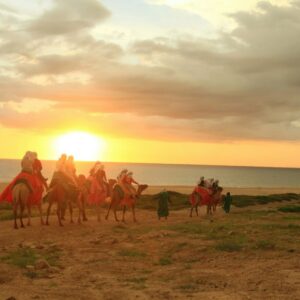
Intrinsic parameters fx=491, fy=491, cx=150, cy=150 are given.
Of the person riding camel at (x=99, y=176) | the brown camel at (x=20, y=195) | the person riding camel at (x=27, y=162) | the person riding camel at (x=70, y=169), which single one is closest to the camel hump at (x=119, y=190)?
the person riding camel at (x=99, y=176)

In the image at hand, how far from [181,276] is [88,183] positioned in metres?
11.9

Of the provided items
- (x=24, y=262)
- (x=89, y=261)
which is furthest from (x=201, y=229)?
(x=24, y=262)

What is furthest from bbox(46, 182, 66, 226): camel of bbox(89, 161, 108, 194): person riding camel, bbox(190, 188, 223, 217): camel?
→ bbox(190, 188, 223, 217): camel

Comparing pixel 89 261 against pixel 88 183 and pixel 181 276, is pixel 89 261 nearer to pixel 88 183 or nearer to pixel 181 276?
pixel 181 276

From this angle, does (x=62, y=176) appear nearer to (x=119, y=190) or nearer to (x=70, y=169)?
(x=70, y=169)

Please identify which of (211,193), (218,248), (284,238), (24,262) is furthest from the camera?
(211,193)

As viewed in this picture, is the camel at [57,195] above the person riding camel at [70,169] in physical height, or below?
below

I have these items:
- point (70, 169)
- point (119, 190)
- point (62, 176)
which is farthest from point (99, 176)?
point (62, 176)

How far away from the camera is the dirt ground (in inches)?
366

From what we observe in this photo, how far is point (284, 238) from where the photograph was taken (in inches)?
590

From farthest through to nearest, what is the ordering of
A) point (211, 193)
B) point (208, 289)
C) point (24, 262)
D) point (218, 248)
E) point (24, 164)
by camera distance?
point (211, 193)
point (24, 164)
point (218, 248)
point (24, 262)
point (208, 289)

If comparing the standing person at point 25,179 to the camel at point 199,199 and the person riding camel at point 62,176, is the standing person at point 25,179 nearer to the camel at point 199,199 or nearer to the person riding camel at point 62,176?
the person riding camel at point 62,176

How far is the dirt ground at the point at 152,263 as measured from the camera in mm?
9289

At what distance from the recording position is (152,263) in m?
12.0
